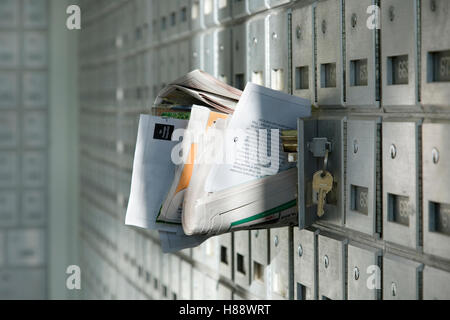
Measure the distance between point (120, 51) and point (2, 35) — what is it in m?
1.41

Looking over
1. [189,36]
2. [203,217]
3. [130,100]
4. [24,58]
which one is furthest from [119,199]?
[203,217]

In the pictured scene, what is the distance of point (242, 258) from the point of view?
184 centimetres

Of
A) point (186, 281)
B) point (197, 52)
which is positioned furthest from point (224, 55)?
point (186, 281)

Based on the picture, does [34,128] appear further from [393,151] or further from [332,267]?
[393,151]

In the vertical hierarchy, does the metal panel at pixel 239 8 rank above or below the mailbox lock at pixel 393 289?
above

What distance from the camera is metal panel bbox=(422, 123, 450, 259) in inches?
39.2

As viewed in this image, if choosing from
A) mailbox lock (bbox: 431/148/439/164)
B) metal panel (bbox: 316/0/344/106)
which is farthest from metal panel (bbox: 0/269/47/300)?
mailbox lock (bbox: 431/148/439/164)

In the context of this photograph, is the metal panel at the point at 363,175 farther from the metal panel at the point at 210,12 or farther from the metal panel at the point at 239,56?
the metal panel at the point at 210,12

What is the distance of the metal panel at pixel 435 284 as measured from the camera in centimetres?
101

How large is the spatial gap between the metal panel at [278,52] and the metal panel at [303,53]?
0.14 ft

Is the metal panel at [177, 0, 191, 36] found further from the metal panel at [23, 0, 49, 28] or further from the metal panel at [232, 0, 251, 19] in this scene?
the metal panel at [23, 0, 49, 28]

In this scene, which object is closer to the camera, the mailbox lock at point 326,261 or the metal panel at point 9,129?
the mailbox lock at point 326,261

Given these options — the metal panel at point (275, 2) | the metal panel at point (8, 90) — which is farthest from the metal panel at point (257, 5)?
the metal panel at point (8, 90)

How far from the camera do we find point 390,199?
116 centimetres
